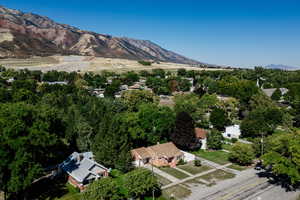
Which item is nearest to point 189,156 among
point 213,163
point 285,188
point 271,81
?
point 213,163

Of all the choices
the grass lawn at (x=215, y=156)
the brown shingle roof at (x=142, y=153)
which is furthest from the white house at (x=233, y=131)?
the brown shingle roof at (x=142, y=153)

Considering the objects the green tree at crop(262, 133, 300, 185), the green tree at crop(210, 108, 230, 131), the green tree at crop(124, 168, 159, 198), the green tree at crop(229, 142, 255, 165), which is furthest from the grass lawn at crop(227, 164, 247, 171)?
the green tree at crop(210, 108, 230, 131)

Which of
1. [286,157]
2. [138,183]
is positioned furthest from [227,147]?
[138,183]

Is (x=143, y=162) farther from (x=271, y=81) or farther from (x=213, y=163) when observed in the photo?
(x=271, y=81)

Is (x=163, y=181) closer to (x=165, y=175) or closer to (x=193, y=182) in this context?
(x=165, y=175)

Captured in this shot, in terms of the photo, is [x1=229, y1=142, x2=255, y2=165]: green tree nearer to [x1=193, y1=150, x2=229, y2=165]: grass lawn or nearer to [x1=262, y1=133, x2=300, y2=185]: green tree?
[x1=193, y1=150, x2=229, y2=165]: grass lawn

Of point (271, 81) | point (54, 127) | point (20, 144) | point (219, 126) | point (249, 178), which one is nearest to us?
point (20, 144)
